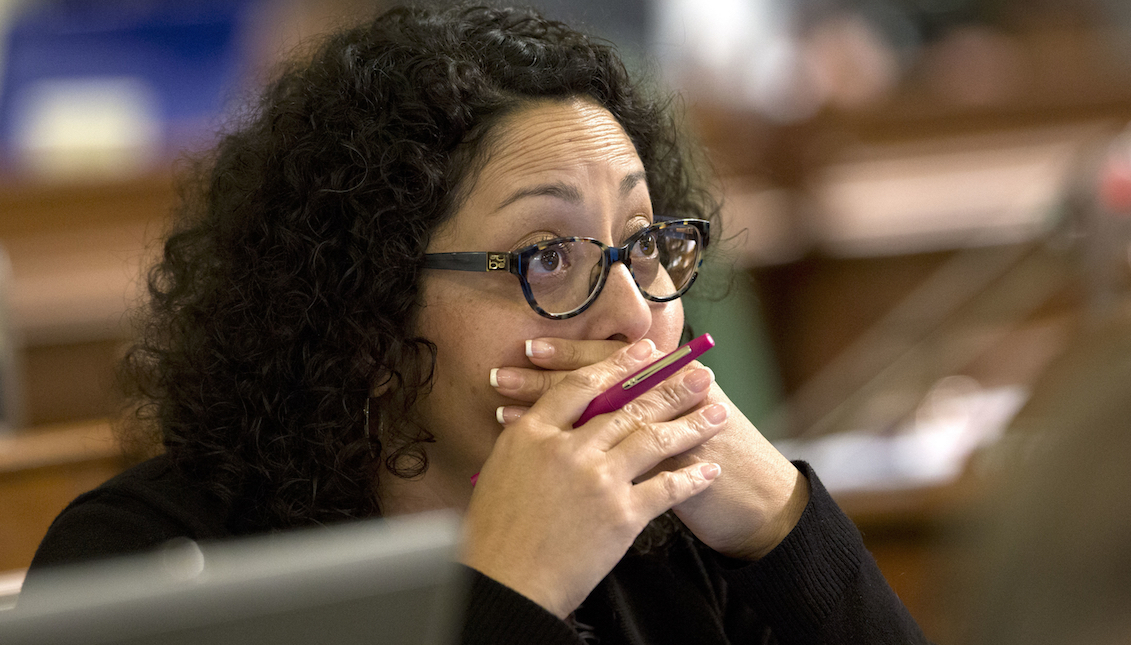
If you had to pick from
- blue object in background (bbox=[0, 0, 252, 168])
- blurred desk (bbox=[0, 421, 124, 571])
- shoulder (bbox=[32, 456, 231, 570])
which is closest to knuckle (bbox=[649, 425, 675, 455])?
shoulder (bbox=[32, 456, 231, 570])

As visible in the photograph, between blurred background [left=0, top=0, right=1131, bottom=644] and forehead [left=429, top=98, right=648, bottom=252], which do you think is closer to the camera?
forehead [left=429, top=98, right=648, bottom=252]

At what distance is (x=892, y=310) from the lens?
400 centimetres

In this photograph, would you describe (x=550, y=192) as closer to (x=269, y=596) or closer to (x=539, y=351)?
(x=539, y=351)

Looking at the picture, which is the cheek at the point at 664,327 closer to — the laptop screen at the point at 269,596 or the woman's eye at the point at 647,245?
the woman's eye at the point at 647,245

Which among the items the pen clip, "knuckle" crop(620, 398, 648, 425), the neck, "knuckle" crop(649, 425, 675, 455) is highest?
the pen clip

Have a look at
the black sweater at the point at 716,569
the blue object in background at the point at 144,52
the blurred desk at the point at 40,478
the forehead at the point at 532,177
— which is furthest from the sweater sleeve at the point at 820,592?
the blue object in background at the point at 144,52

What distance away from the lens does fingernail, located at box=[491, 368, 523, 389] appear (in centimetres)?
116

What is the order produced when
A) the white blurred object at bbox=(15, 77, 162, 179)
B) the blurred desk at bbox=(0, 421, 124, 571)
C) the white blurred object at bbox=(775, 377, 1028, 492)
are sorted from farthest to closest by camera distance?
the white blurred object at bbox=(15, 77, 162, 179), the white blurred object at bbox=(775, 377, 1028, 492), the blurred desk at bbox=(0, 421, 124, 571)

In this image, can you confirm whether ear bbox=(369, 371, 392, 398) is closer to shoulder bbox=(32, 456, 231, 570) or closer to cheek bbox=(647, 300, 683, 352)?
shoulder bbox=(32, 456, 231, 570)

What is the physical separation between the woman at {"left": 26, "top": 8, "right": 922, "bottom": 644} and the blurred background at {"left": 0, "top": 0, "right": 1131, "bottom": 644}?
126 cm

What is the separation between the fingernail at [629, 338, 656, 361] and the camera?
1126 mm

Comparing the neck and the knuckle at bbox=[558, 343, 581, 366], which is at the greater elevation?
the knuckle at bbox=[558, 343, 581, 366]

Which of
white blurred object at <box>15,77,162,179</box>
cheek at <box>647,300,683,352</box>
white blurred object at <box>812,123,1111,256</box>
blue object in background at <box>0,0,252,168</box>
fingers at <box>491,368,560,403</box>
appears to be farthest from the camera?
white blurred object at <box>812,123,1111,256</box>

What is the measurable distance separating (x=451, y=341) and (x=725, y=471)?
37cm
